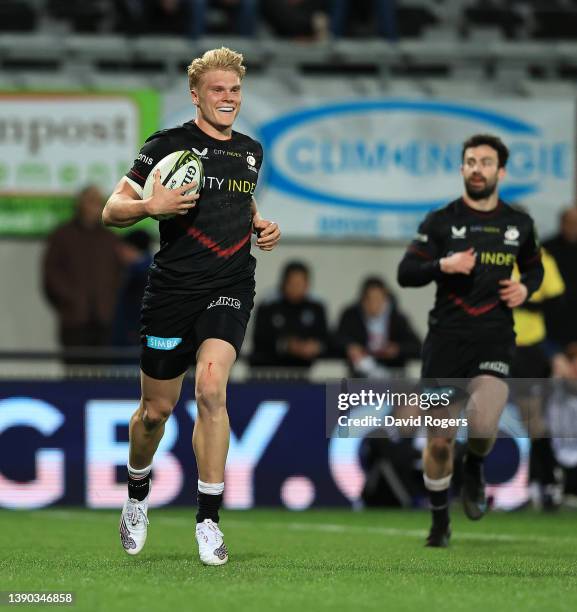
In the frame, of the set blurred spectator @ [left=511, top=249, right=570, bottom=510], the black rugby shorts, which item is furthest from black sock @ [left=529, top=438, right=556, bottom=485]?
the black rugby shorts

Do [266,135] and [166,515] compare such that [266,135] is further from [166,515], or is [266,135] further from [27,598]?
[27,598]

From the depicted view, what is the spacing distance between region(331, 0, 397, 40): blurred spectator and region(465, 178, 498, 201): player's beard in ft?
29.0

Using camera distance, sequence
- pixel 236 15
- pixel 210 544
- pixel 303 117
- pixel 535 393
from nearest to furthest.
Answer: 1. pixel 210 544
2. pixel 535 393
3. pixel 303 117
4. pixel 236 15

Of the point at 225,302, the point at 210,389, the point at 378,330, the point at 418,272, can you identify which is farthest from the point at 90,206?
the point at 210,389

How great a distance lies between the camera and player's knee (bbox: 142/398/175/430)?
742 centimetres

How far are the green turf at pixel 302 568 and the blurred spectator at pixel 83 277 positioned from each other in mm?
4061

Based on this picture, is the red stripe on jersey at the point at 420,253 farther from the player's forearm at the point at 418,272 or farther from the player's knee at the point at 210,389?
the player's knee at the point at 210,389

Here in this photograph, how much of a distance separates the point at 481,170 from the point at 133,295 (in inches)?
209

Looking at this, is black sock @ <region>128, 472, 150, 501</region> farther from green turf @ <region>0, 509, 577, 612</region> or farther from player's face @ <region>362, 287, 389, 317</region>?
player's face @ <region>362, 287, 389, 317</region>

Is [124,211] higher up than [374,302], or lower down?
higher up

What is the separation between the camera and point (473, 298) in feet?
29.2

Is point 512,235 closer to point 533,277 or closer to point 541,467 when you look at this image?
point 533,277

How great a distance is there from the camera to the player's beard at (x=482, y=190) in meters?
8.97

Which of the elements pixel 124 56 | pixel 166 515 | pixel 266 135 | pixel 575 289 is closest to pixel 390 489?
pixel 166 515
